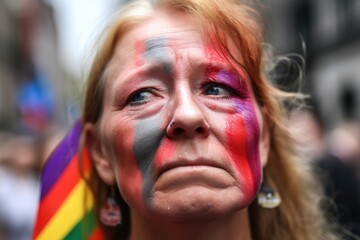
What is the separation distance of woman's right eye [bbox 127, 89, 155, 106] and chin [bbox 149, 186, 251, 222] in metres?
0.32

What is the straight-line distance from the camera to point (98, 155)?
208 centimetres

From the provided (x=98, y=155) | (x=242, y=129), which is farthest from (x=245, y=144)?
(x=98, y=155)

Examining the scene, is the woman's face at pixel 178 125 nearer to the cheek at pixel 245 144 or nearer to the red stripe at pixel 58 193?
the cheek at pixel 245 144

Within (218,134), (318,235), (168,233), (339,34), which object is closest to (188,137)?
(218,134)

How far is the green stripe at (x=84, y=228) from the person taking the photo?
2186 mm

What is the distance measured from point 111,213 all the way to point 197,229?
1.57 feet

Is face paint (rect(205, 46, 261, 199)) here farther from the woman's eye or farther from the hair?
the woman's eye

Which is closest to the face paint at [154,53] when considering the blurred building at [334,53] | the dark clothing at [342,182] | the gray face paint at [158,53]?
the gray face paint at [158,53]

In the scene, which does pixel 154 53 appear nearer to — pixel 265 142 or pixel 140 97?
pixel 140 97

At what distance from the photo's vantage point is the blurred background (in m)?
3.71

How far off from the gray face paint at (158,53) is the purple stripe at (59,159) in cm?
56

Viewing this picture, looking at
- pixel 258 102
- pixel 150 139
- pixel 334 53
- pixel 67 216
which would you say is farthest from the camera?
pixel 334 53

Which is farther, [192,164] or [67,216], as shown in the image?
[67,216]

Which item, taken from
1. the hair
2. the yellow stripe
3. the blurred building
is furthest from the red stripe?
the blurred building
